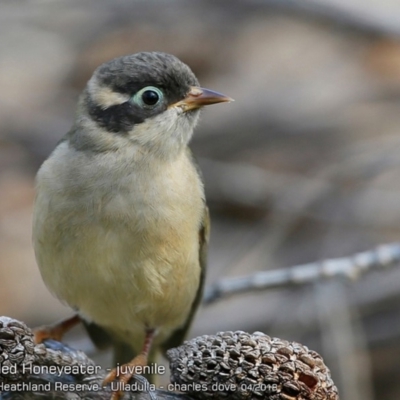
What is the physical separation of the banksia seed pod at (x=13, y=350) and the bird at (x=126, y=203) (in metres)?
1.20

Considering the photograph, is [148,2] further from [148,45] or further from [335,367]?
[335,367]

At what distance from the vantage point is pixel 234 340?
121 inches

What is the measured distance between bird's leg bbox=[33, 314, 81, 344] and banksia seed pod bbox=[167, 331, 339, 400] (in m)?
1.38

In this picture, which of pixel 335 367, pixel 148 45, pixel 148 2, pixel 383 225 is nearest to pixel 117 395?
pixel 335 367

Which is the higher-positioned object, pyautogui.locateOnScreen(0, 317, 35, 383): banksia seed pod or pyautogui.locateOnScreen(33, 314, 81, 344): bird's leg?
pyautogui.locateOnScreen(33, 314, 81, 344): bird's leg

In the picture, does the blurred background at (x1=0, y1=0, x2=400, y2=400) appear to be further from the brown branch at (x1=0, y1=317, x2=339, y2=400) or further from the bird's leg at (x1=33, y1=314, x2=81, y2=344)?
the brown branch at (x1=0, y1=317, x2=339, y2=400)

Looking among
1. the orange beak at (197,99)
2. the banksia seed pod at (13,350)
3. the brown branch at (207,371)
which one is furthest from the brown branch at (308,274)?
the banksia seed pod at (13,350)

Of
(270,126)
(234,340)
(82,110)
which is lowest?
(234,340)

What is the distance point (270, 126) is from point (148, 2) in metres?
1.83

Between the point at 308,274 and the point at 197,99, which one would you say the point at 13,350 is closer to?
the point at 197,99

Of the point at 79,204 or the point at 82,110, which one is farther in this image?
the point at 82,110

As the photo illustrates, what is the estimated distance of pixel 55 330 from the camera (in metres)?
4.52

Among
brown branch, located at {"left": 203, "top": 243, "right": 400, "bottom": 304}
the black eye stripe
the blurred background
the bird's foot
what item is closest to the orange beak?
the black eye stripe

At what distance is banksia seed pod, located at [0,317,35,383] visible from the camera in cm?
292
